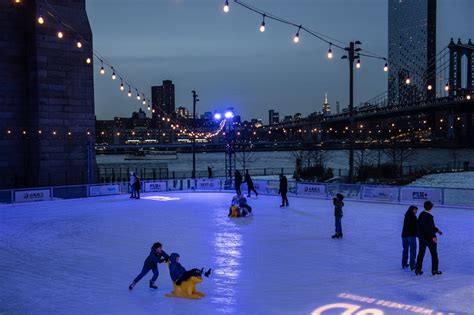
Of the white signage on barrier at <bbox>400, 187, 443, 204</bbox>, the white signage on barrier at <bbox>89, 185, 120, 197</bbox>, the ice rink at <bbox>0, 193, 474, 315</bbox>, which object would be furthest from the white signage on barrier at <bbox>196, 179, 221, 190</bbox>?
the white signage on barrier at <bbox>400, 187, 443, 204</bbox>

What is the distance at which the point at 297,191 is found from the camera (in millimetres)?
Answer: 29359

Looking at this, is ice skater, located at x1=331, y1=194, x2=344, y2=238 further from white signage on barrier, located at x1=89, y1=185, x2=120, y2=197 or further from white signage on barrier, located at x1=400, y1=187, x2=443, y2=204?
white signage on barrier, located at x1=89, y1=185, x2=120, y2=197

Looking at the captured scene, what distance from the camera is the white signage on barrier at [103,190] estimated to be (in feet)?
102

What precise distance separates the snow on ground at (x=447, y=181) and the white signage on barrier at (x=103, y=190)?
22831mm

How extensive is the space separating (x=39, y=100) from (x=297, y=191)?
19.4m

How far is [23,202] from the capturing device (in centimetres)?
2778

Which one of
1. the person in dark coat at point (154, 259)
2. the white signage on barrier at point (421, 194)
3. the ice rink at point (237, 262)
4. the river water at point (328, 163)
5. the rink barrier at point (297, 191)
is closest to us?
the ice rink at point (237, 262)

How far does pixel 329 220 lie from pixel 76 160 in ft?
78.5

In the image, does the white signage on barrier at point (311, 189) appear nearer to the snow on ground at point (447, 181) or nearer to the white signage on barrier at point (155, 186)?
the white signage on barrier at point (155, 186)

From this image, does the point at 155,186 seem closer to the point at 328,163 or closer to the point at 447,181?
the point at 447,181

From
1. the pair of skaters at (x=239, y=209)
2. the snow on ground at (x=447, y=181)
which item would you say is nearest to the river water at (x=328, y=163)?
the snow on ground at (x=447, y=181)

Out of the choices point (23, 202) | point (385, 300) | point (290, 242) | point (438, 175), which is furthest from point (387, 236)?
point (438, 175)

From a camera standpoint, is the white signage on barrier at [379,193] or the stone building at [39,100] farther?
the stone building at [39,100]

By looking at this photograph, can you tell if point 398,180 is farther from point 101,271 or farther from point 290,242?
point 101,271
